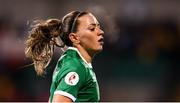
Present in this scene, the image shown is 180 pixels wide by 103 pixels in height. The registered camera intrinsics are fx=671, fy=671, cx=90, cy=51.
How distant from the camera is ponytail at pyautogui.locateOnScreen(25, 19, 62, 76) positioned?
456 cm

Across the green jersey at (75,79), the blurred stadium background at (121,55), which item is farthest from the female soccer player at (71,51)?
the blurred stadium background at (121,55)

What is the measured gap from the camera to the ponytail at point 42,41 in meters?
4.56

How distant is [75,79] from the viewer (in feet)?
13.3

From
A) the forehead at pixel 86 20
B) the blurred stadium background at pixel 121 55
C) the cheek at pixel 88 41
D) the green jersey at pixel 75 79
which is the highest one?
the forehead at pixel 86 20

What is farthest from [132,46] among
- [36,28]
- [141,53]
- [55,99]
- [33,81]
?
[55,99]

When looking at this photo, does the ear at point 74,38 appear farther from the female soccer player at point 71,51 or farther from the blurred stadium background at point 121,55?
the blurred stadium background at point 121,55

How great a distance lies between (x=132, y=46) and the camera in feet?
32.3

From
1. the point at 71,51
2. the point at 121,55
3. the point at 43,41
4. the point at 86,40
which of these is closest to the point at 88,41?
the point at 86,40

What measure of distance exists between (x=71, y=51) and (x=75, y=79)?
0.32 meters

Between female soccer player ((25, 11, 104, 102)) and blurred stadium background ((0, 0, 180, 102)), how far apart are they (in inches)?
178

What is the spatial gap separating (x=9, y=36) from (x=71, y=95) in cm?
592

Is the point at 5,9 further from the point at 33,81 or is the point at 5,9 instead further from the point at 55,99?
the point at 55,99

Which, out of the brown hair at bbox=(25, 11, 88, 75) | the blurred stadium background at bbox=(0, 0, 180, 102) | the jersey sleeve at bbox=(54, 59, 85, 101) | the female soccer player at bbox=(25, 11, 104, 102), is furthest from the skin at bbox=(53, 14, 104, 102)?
the blurred stadium background at bbox=(0, 0, 180, 102)

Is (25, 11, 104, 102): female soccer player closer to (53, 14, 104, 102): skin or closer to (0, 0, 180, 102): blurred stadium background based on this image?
(53, 14, 104, 102): skin
